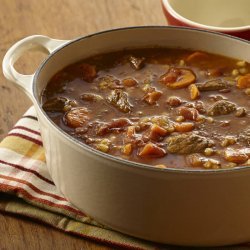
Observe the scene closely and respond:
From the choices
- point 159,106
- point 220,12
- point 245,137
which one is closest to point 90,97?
point 159,106

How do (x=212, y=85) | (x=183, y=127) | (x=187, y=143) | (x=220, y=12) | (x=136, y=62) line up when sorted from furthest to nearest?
(x=220, y=12) → (x=136, y=62) → (x=212, y=85) → (x=183, y=127) → (x=187, y=143)

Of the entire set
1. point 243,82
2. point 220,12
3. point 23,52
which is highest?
point 23,52

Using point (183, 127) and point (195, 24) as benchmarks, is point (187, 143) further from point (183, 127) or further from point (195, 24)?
point (195, 24)

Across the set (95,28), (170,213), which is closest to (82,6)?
(95,28)

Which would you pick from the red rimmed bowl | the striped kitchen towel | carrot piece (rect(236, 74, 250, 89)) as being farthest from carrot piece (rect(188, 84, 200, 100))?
the red rimmed bowl

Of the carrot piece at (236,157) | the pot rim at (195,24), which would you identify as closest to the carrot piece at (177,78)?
the pot rim at (195,24)

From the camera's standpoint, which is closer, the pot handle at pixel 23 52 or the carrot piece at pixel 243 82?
the pot handle at pixel 23 52

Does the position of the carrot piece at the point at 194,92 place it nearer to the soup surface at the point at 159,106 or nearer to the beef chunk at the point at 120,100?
the soup surface at the point at 159,106
